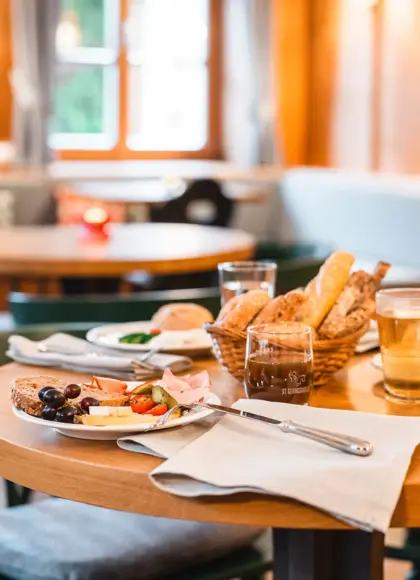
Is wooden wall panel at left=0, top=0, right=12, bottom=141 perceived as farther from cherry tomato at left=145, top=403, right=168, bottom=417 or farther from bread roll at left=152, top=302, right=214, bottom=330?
cherry tomato at left=145, top=403, right=168, bottom=417

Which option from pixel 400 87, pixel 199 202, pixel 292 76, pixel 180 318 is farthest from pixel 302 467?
pixel 292 76

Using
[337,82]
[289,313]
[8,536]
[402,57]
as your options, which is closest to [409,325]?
[289,313]

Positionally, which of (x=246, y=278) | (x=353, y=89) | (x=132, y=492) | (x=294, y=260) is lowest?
(x=294, y=260)

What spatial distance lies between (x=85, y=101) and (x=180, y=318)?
6966 mm

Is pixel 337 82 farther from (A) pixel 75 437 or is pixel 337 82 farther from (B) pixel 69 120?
(A) pixel 75 437

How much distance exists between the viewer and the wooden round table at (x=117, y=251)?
388 cm

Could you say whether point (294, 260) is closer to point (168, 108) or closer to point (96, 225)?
point (96, 225)

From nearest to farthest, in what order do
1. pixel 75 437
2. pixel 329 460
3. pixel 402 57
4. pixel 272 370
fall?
pixel 329 460, pixel 75 437, pixel 272 370, pixel 402 57

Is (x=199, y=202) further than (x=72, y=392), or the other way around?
(x=199, y=202)

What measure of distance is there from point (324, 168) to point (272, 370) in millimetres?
7148

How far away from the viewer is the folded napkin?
1599 mm

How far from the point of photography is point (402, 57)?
707 cm

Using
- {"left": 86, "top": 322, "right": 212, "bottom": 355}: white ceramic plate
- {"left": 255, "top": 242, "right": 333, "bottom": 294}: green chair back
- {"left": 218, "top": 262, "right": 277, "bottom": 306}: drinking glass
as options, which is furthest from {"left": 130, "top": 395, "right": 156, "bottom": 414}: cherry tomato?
{"left": 255, "top": 242, "right": 333, "bottom": 294}: green chair back

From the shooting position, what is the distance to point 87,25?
8.41 meters
